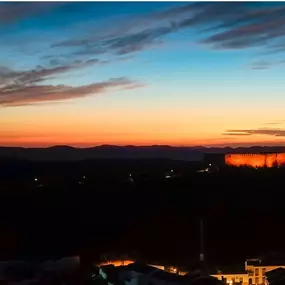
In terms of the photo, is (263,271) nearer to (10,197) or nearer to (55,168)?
(10,197)

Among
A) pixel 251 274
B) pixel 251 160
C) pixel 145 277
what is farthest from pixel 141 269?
pixel 251 160

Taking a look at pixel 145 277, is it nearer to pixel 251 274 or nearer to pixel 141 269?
pixel 141 269

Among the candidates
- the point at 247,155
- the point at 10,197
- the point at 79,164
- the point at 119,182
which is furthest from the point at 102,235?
the point at 79,164

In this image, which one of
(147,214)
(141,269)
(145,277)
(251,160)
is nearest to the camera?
(145,277)

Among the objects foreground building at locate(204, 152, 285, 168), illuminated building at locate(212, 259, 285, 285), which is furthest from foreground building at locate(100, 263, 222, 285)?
foreground building at locate(204, 152, 285, 168)

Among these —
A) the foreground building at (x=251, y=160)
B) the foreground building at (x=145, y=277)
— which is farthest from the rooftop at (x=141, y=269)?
the foreground building at (x=251, y=160)

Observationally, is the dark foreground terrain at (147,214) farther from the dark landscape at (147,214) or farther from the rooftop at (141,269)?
the rooftop at (141,269)
